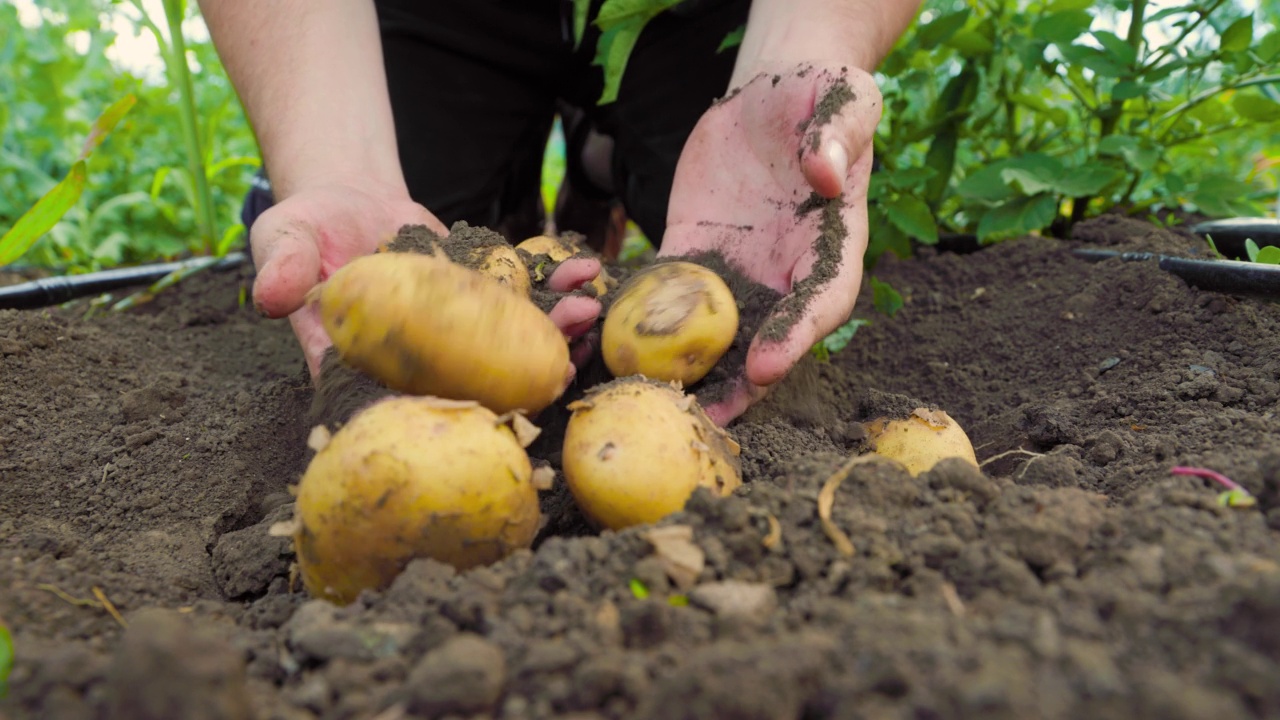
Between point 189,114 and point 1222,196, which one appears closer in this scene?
point 1222,196

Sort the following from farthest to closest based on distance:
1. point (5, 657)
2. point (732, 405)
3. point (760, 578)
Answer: point (732, 405) → point (760, 578) → point (5, 657)

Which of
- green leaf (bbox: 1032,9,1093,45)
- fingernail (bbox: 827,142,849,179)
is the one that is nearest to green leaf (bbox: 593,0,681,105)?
fingernail (bbox: 827,142,849,179)

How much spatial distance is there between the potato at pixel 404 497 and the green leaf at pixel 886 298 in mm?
1763

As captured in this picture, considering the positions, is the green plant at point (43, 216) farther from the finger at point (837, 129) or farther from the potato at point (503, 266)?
the finger at point (837, 129)

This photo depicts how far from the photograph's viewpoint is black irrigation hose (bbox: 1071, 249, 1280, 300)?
6.34ft

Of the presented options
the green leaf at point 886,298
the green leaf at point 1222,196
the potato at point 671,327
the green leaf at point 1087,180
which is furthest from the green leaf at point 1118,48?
the potato at point 671,327

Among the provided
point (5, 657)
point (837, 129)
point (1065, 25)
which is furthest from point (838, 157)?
point (5, 657)

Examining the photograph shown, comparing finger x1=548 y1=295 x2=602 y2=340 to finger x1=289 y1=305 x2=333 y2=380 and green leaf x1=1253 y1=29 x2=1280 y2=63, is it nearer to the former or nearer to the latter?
finger x1=289 y1=305 x2=333 y2=380

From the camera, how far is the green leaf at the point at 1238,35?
98.3 inches

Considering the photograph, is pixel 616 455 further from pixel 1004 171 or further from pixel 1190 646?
pixel 1004 171

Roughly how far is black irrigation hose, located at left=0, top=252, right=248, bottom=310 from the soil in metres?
1.10

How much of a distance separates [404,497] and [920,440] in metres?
1.05

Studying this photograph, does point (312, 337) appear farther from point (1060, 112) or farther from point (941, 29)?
point (1060, 112)

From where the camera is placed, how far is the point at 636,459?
133 cm
